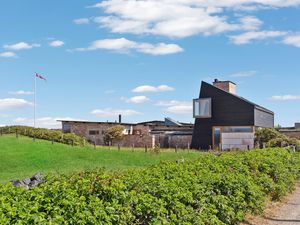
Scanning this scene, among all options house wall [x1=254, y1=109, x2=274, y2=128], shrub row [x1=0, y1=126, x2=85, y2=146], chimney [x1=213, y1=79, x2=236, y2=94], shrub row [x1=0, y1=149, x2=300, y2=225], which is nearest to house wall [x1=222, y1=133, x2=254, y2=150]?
house wall [x1=254, y1=109, x2=274, y2=128]

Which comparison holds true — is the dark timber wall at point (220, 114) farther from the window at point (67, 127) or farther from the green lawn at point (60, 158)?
the green lawn at point (60, 158)

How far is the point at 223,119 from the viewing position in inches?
1788

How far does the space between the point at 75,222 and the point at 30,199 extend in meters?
0.82

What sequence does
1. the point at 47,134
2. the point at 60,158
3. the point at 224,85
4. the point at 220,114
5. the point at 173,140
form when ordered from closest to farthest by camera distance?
1. the point at 60,158
2. the point at 47,134
3. the point at 220,114
4. the point at 173,140
5. the point at 224,85

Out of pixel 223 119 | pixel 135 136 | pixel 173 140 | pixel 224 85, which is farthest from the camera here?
pixel 224 85

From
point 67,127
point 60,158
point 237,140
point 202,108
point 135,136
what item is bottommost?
point 60,158

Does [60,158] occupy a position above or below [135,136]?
below

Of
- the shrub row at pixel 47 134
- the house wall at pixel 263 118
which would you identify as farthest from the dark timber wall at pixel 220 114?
the shrub row at pixel 47 134

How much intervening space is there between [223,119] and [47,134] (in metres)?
17.6

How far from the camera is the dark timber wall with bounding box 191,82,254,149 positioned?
44.0 m

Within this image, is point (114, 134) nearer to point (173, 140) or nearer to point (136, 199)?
point (173, 140)

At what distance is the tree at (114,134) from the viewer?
46.2m

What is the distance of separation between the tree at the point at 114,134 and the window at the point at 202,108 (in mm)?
7986

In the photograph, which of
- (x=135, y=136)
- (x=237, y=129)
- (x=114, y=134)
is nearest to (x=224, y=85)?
(x=237, y=129)
